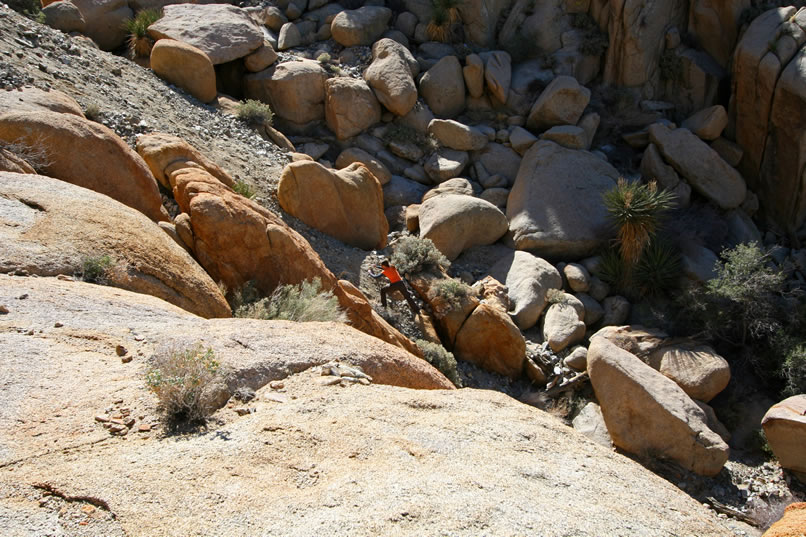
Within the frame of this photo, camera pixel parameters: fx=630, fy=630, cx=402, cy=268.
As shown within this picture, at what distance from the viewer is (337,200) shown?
13.0m

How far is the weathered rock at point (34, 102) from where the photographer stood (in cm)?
848

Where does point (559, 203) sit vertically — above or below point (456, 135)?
below

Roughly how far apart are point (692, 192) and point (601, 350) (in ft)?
28.4

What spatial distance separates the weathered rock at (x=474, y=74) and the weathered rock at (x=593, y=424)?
1109 cm

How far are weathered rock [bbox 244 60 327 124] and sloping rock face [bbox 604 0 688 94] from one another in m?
9.68

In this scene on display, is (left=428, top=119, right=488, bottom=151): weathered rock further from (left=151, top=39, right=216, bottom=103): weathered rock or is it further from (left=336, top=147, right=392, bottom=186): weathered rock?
(left=151, top=39, right=216, bottom=103): weathered rock

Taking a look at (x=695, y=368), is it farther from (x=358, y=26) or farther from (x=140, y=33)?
(x=140, y=33)

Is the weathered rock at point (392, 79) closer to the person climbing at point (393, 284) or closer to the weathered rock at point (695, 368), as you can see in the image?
the person climbing at point (393, 284)

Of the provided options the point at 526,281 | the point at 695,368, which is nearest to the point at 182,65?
the point at 526,281

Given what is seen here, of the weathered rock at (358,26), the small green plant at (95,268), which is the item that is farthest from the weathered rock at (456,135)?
the small green plant at (95,268)

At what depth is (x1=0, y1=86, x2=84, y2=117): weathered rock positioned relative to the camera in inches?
334

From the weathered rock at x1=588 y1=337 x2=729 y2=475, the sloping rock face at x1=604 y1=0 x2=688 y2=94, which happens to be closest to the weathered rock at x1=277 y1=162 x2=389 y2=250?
the weathered rock at x1=588 y1=337 x2=729 y2=475

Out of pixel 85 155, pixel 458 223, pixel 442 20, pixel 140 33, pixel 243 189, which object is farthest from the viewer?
pixel 442 20

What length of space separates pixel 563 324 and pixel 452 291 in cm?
297
